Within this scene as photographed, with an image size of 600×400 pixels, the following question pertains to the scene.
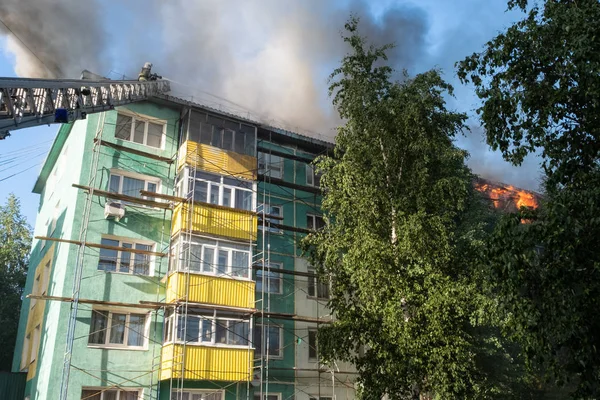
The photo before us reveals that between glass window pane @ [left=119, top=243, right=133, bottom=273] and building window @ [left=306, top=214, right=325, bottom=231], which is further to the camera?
building window @ [left=306, top=214, right=325, bottom=231]

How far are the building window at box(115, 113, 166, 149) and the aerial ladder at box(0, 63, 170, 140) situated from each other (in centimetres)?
183

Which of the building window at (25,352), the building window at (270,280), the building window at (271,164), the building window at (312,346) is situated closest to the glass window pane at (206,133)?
the building window at (271,164)

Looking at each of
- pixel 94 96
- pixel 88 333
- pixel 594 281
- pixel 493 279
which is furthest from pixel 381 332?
pixel 94 96

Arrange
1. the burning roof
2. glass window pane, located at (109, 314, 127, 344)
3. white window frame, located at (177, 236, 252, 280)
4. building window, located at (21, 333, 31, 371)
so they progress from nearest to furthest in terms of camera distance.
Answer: glass window pane, located at (109, 314, 127, 344), white window frame, located at (177, 236, 252, 280), building window, located at (21, 333, 31, 371), the burning roof

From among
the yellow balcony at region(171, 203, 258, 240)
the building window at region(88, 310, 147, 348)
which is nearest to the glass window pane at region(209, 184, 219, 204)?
the yellow balcony at region(171, 203, 258, 240)

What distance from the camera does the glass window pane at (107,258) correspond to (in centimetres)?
1969

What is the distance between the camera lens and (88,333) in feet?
60.0

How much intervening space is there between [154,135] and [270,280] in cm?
797

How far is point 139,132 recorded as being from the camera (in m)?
22.5

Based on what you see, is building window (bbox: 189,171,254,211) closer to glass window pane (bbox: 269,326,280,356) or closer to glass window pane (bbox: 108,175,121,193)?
glass window pane (bbox: 108,175,121,193)

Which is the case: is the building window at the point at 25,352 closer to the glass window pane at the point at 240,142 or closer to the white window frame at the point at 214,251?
the white window frame at the point at 214,251

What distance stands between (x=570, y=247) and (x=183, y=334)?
1387cm

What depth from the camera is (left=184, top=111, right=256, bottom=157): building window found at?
22.7m

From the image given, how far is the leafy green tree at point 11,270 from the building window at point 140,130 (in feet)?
58.1
